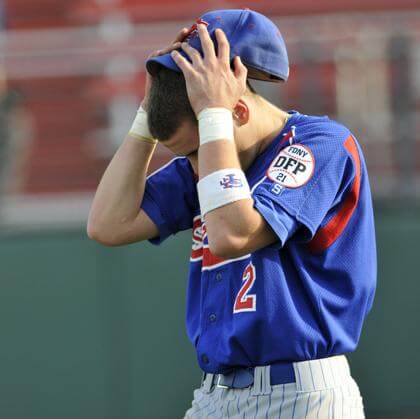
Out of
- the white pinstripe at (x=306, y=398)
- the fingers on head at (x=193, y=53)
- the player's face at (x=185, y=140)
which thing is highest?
the fingers on head at (x=193, y=53)

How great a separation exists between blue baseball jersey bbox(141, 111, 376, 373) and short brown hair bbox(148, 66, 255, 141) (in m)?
0.28

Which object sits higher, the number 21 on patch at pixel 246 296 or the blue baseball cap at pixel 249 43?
the blue baseball cap at pixel 249 43

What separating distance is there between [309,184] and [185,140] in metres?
0.41

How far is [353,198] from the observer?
2865mm

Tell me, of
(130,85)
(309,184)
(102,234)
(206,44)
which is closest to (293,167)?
(309,184)

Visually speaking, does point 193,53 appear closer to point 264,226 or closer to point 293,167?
point 293,167

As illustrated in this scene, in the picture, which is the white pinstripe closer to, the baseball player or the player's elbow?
the baseball player

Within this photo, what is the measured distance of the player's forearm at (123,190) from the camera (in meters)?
3.29

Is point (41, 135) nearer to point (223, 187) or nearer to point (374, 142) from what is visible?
point (374, 142)

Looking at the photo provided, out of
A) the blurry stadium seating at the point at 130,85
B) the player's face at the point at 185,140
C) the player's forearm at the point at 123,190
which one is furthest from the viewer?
the blurry stadium seating at the point at 130,85

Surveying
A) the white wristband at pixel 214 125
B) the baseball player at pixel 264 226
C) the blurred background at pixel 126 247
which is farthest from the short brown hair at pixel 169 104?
the blurred background at pixel 126 247

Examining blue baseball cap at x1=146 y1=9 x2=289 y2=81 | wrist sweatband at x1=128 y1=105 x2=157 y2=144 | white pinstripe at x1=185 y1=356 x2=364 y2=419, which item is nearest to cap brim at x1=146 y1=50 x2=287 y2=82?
blue baseball cap at x1=146 y1=9 x2=289 y2=81

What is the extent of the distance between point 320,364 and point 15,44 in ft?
14.8

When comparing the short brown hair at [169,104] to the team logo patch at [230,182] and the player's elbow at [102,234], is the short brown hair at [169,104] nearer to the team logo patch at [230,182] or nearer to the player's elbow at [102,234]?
the team logo patch at [230,182]
